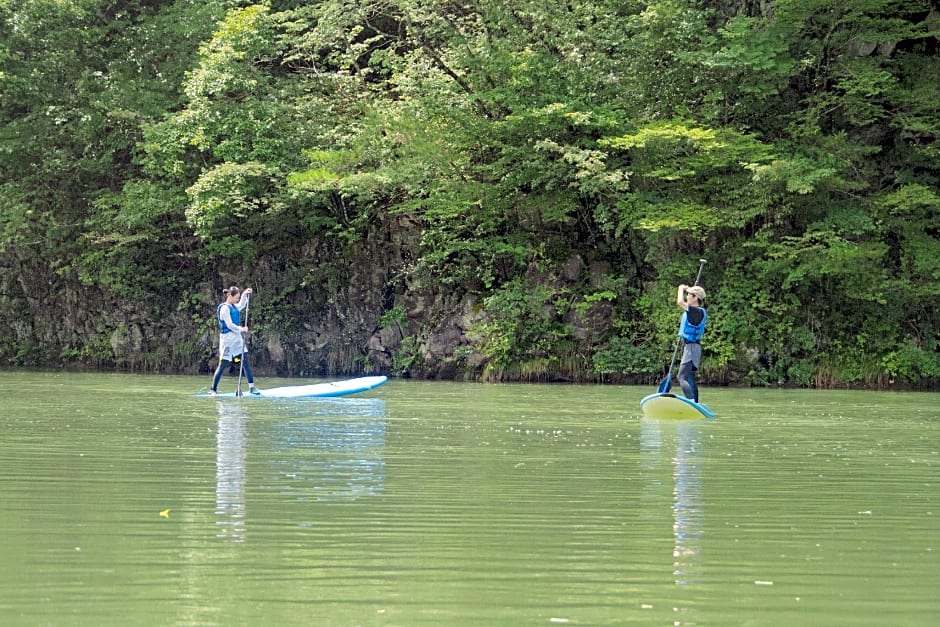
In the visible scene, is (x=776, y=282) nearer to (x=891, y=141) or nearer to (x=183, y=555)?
(x=891, y=141)

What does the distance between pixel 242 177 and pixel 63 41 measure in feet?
26.6

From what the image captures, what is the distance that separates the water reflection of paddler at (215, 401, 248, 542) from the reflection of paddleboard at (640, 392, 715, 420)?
191 inches

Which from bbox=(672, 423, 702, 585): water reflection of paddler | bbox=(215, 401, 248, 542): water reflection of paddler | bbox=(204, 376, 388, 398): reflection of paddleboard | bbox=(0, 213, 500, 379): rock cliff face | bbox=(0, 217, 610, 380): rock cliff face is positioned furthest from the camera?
bbox=(0, 213, 500, 379): rock cliff face

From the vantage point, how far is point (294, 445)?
42.4 ft

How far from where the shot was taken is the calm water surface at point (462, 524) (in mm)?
5652

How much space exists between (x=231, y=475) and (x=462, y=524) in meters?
2.88

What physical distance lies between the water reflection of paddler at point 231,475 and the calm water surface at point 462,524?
0.03 metres

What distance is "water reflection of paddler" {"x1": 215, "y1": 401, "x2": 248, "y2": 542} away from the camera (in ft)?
25.1

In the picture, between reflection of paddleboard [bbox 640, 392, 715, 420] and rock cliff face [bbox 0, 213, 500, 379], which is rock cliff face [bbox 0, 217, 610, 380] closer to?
rock cliff face [bbox 0, 213, 500, 379]

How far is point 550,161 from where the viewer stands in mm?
31203

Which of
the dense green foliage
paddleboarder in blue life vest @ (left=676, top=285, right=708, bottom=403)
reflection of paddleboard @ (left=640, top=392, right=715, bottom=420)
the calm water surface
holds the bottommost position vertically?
the calm water surface

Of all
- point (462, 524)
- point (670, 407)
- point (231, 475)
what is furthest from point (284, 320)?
point (462, 524)

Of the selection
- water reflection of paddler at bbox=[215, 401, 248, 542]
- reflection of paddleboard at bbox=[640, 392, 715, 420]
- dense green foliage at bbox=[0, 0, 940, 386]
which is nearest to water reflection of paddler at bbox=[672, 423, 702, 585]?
water reflection of paddler at bbox=[215, 401, 248, 542]

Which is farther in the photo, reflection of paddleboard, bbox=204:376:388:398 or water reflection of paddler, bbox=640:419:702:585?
reflection of paddleboard, bbox=204:376:388:398
